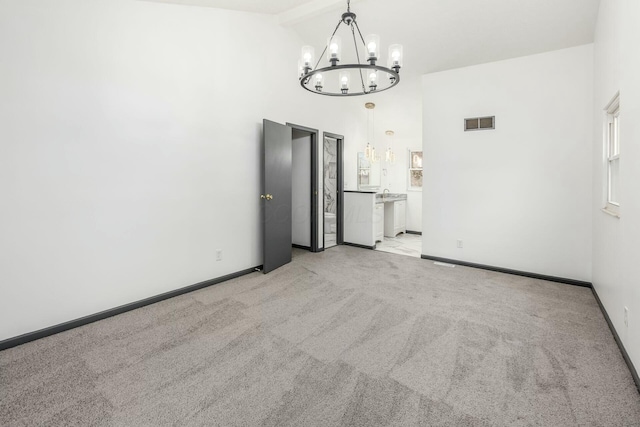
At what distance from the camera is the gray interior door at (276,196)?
13.6 ft

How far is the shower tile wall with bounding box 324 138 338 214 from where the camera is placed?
575 cm

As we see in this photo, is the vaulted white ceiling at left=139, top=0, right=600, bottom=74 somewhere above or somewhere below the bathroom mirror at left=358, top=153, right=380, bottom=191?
above

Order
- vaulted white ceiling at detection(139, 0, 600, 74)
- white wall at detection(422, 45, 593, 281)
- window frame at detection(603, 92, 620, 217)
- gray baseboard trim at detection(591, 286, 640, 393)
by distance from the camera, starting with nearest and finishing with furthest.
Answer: gray baseboard trim at detection(591, 286, 640, 393), window frame at detection(603, 92, 620, 217), vaulted white ceiling at detection(139, 0, 600, 74), white wall at detection(422, 45, 593, 281)

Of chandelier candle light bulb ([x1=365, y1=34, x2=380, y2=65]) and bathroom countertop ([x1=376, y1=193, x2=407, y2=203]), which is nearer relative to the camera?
chandelier candle light bulb ([x1=365, y1=34, x2=380, y2=65])

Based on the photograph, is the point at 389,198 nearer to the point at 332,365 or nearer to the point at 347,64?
the point at 347,64

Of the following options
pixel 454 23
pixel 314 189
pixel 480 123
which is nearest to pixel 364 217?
pixel 314 189

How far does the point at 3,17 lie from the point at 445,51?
4.53 meters

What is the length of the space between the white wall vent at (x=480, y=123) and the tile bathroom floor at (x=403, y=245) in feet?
7.07

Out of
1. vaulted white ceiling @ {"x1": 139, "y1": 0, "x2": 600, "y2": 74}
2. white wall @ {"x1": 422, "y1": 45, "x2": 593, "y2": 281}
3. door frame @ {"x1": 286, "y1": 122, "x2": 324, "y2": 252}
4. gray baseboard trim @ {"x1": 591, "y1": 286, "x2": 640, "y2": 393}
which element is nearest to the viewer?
gray baseboard trim @ {"x1": 591, "y1": 286, "x2": 640, "y2": 393}

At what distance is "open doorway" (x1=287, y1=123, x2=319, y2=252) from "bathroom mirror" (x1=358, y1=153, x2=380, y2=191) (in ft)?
5.14

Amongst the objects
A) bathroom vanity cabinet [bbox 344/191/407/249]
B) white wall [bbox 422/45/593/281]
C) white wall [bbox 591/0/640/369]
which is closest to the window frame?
white wall [bbox 591/0/640/369]

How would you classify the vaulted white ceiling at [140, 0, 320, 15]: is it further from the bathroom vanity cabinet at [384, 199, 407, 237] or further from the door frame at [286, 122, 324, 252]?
the bathroom vanity cabinet at [384, 199, 407, 237]

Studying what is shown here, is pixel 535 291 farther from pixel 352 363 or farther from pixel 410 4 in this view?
pixel 410 4

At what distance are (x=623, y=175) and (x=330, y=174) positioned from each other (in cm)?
417
